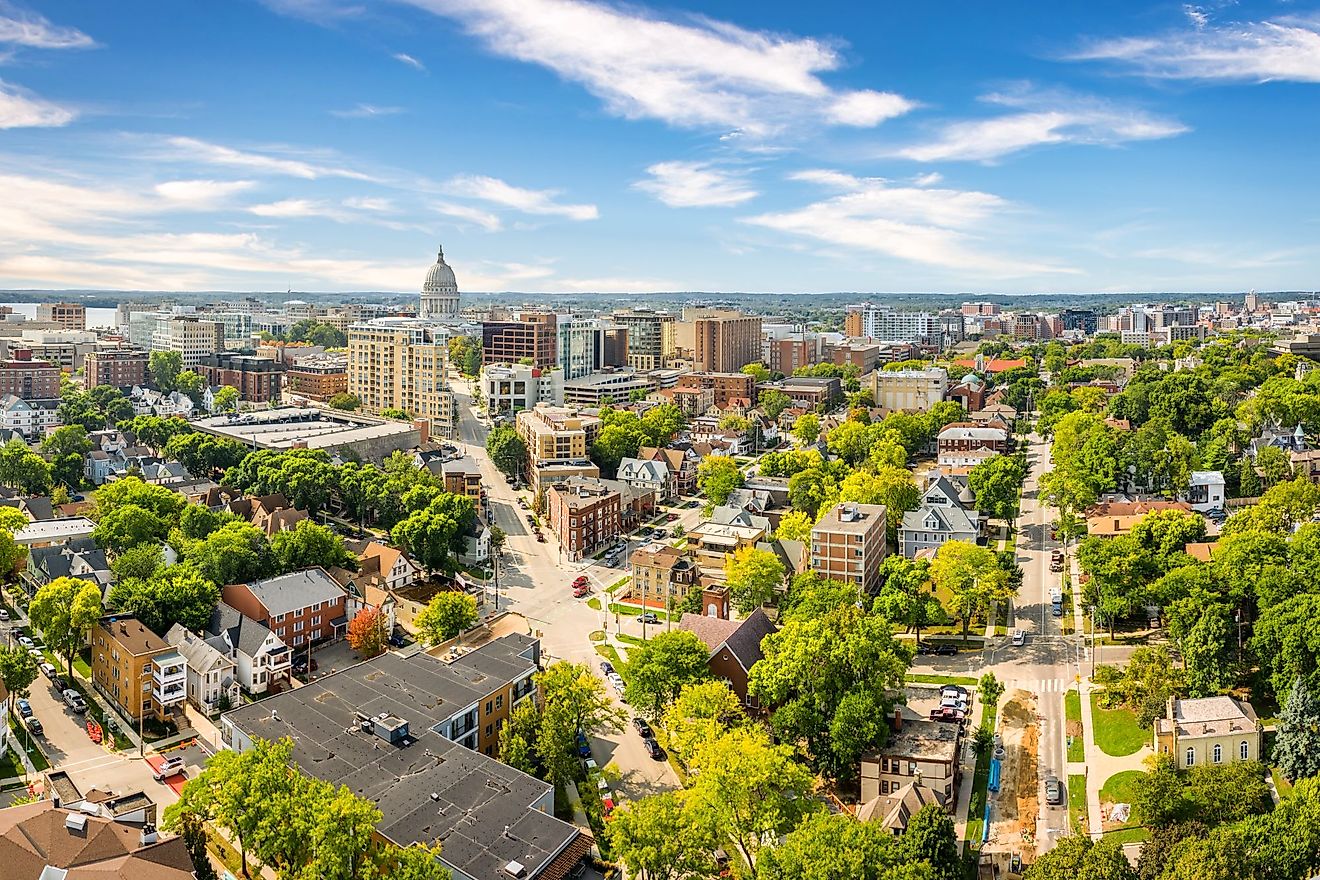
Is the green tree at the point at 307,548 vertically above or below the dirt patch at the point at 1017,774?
above

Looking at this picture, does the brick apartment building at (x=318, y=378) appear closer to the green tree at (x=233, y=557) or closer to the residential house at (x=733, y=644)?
the green tree at (x=233, y=557)

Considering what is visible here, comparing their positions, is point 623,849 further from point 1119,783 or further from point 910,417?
point 910,417

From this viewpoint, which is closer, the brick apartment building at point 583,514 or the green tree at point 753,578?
the green tree at point 753,578

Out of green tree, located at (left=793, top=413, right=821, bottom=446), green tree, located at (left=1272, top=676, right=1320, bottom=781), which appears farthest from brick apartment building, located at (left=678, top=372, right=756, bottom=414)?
green tree, located at (left=1272, top=676, right=1320, bottom=781)

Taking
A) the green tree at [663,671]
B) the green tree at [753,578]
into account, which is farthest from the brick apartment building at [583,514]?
the green tree at [663,671]

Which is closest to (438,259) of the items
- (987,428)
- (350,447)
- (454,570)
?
(350,447)

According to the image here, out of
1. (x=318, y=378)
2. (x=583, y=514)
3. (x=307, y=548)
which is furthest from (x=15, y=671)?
(x=318, y=378)
